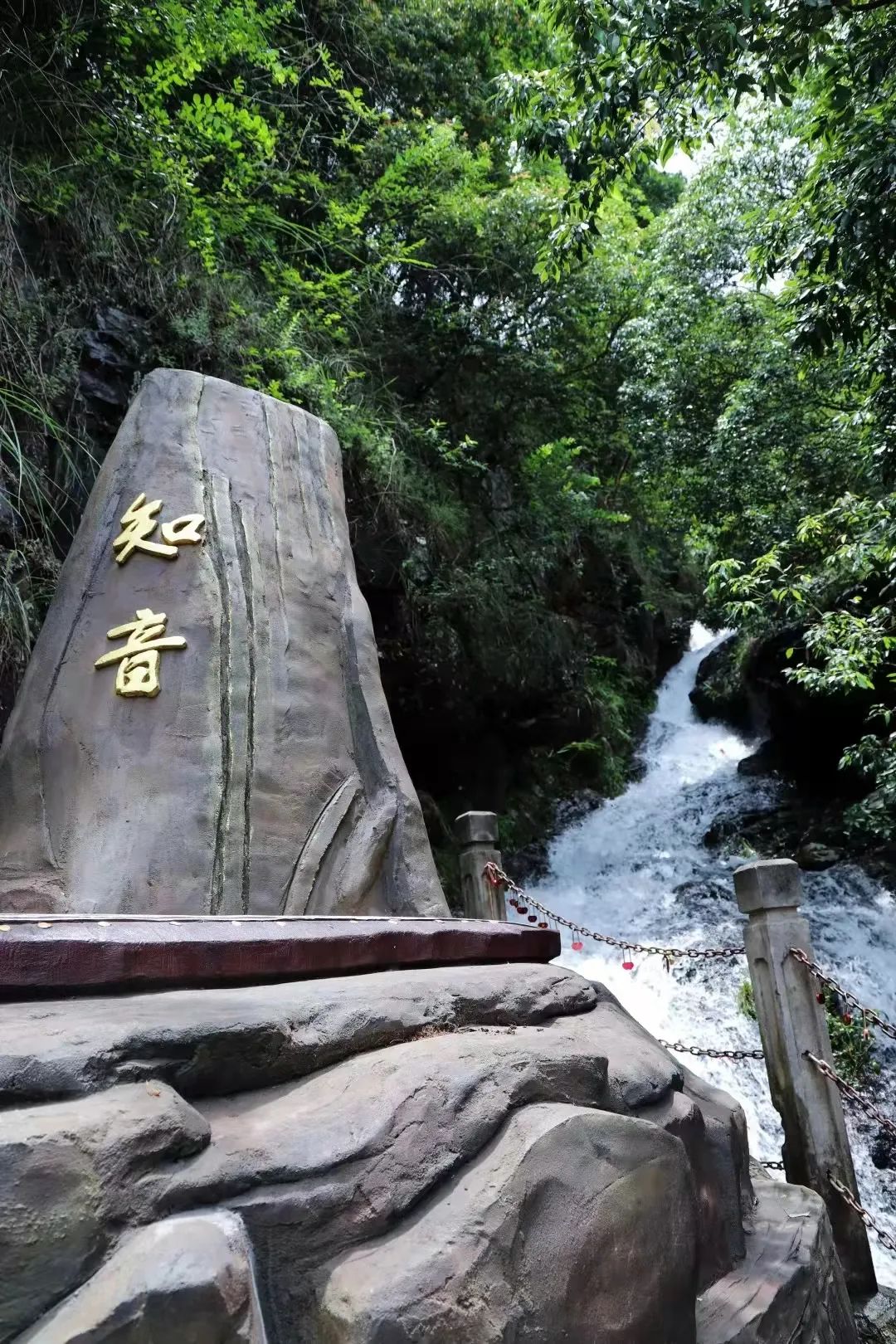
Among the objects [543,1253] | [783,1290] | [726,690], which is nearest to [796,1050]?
A: [783,1290]

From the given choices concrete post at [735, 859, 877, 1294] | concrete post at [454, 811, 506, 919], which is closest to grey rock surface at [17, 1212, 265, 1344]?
concrete post at [735, 859, 877, 1294]

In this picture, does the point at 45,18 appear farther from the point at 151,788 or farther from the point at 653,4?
the point at 151,788

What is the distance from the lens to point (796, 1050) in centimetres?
356

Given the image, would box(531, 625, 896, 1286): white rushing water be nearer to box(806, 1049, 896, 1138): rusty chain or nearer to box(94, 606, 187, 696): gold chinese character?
box(806, 1049, 896, 1138): rusty chain

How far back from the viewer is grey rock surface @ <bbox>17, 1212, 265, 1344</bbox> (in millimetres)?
1236

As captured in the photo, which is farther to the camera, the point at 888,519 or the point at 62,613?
the point at 888,519

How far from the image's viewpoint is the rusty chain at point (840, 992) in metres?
3.25

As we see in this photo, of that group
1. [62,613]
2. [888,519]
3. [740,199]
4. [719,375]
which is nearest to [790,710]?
[719,375]

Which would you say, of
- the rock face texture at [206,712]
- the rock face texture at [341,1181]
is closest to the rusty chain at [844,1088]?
the rock face texture at [341,1181]

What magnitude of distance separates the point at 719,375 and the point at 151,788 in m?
7.94

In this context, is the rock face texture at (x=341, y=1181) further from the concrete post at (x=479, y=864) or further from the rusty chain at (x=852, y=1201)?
the concrete post at (x=479, y=864)

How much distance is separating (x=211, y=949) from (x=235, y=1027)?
24 cm

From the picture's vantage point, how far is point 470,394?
8641mm

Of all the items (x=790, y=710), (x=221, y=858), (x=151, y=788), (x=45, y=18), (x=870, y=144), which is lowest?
(x=221, y=858)
